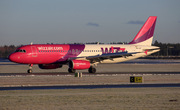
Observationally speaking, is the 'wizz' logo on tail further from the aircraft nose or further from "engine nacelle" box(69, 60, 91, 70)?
the aircraft nose

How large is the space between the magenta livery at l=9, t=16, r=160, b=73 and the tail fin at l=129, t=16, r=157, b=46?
4.53ft

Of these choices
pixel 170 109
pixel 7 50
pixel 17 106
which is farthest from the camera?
pixel 7 50

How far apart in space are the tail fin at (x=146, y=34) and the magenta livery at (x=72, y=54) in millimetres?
1381

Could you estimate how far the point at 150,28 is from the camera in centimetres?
5466

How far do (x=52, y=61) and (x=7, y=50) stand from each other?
404 feet

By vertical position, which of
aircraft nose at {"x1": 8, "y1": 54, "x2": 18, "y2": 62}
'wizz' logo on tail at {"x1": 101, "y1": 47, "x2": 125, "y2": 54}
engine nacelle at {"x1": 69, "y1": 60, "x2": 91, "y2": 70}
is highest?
'wizz' logo on tail at {"x1": 101, "y1": 47, "x2": 125, "y2": 54}

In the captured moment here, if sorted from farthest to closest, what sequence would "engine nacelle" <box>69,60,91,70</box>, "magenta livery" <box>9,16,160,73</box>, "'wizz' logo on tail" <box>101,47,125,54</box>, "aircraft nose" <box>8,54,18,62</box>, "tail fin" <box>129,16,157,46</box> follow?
"tail fin" <box>129,16,157,46</box> < "'wizz' logo on tail" <box>101,47,125,54</box> < "magenta livery" <box>9,16,160,73</box> < "aircraft nose" <box>8,54,18,62</box> < "engine nacelle" <box>69,60,91,70</box>

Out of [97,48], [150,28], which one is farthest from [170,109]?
[150,28]

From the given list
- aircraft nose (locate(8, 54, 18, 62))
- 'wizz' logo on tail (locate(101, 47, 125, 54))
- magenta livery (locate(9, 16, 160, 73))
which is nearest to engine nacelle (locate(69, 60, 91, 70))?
magenta livery (locate(9, 16, 160, 73))

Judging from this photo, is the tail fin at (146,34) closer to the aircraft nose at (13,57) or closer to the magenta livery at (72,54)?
the magenta livery at (72,54)

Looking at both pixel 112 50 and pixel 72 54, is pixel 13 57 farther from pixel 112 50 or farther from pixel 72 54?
pixel 112 50

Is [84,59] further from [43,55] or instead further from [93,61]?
[43,55]

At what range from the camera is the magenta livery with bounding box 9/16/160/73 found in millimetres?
44219

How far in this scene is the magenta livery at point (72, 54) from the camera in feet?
145
